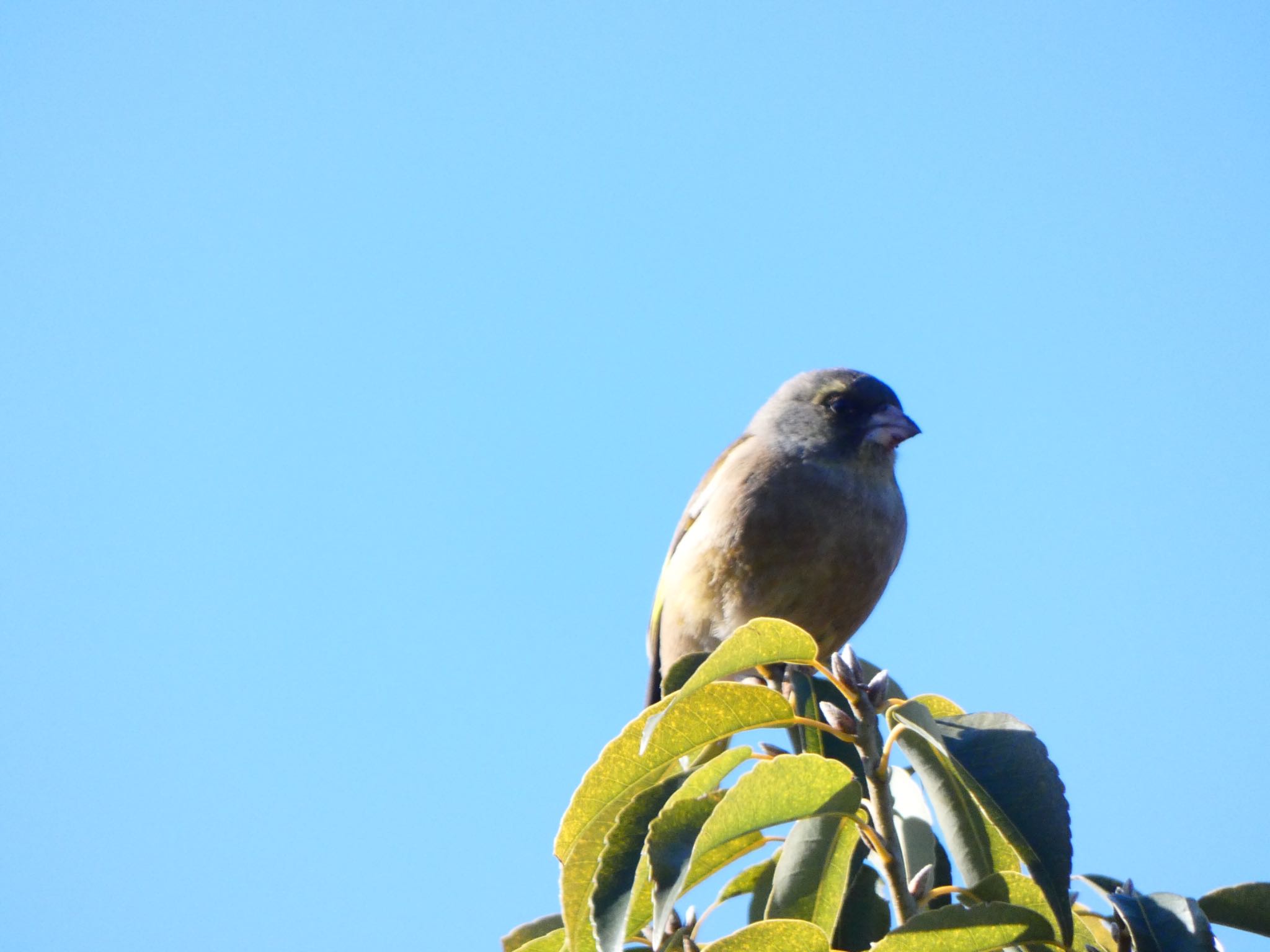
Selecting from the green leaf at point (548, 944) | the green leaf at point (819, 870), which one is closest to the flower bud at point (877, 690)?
the green leaf at point (819, 870)

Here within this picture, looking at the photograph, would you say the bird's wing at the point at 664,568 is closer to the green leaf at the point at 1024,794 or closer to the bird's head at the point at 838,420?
the bird's head at the point at 838,420

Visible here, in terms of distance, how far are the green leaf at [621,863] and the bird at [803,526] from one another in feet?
6.78

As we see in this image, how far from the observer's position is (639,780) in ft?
7.34

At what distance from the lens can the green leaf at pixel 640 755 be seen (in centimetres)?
219

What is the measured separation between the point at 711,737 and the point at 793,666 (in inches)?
28.0

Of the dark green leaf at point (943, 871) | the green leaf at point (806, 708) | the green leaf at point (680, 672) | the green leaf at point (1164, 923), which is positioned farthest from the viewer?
the green leaf at point (806, 708)

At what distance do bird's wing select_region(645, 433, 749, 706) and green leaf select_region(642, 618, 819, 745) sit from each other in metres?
2.73

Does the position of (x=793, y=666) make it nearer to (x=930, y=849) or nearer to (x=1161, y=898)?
(x=930, y=849)

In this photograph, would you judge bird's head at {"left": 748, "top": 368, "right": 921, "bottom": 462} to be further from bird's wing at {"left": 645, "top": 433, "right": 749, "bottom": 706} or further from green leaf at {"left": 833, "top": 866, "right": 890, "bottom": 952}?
green leaf at {"left": 833, "top": 866, "right": 890, "bottom": 952}

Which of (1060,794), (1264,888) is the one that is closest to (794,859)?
(1060,794)

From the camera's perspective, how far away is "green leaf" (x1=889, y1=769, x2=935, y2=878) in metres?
2.40

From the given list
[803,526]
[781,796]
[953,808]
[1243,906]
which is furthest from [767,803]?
[803,526]

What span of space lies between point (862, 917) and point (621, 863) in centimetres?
65

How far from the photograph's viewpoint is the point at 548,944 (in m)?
2.36
